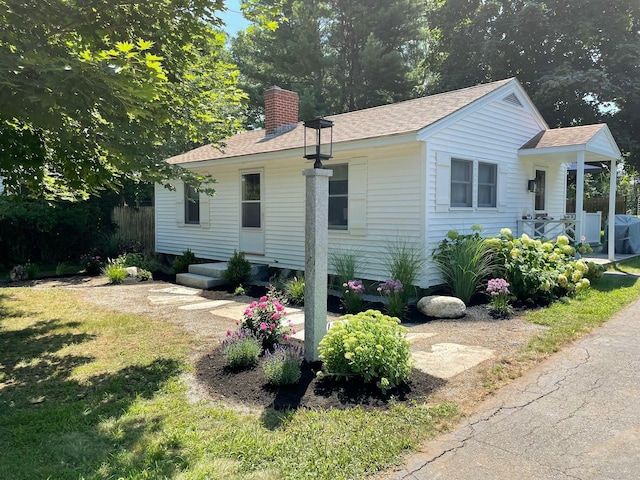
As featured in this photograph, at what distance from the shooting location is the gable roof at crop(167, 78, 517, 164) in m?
8.70

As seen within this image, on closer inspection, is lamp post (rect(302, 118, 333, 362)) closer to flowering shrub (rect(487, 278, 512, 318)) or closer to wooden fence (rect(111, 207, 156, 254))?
flowering shrub (rect(487, 278, 512, 318))

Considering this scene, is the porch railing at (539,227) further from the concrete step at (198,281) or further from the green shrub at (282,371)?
the green shrub at (282,371)

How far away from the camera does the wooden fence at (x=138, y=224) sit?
50.1 feet

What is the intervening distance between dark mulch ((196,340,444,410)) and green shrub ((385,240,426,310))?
3360 millimetres

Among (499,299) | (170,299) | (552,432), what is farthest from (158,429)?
(170,299)

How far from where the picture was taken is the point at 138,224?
15.5 meters

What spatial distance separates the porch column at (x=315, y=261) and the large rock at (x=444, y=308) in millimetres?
3145

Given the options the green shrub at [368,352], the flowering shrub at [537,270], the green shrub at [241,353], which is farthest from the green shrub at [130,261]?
the green shrub at [368,352]

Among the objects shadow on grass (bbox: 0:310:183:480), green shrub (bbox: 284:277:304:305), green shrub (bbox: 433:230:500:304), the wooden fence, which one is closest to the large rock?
green shrub (bbox: 433:230:500:304)

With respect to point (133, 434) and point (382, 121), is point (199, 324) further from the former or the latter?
point (382, 121)

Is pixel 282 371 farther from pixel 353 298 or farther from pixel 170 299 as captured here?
pixel 170 299

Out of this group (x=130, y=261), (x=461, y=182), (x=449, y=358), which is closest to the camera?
(x=449, y=358)

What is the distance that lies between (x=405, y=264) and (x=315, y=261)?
3705 millimetres

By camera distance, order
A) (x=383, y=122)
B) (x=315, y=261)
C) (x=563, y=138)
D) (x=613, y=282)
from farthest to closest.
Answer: (x=563, y=138), (x=613, y=282), (x=383, y=122), (x=315, y=261)
